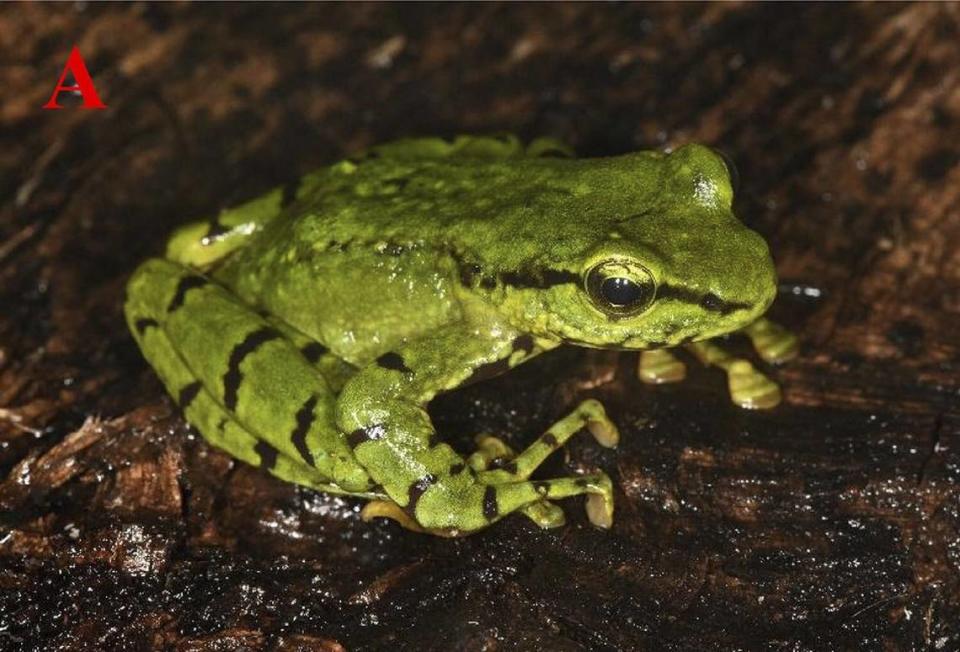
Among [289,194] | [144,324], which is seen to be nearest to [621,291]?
[289,194]

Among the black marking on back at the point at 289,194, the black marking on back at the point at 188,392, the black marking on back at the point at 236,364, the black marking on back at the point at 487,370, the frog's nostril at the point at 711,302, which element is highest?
the black marking on back at the point at 289,194

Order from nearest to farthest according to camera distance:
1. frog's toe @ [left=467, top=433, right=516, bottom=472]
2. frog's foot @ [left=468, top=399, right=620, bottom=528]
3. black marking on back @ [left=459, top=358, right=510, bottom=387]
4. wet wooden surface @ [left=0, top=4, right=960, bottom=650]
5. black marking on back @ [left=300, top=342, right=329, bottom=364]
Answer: wet wooden surface @ [left=0, top=4, right=960, bottom=650] < frog's foot @ [left=468, top=399, right=620, bottom=528] < frog's toe @ [left=467, top=433, right=516, bottom=472] < black marking on back @ [left=459, top=358, right=510, bottom=387] < black marking on back @ [left=300, top=342, right=329, bottom=364]

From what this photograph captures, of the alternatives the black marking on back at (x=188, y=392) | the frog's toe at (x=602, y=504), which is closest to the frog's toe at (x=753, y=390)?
the frog's toe at (x=602, y=504)

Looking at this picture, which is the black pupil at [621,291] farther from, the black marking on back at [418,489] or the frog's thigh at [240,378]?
the frog's thigh at [240,378]

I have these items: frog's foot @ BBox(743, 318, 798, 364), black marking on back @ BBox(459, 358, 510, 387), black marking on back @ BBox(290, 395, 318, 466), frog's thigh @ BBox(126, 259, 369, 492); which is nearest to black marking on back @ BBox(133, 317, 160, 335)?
frog's thigh @ BBox(126, 259, 369, 492)

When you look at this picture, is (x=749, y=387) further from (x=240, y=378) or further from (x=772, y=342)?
(x=240, y=378)

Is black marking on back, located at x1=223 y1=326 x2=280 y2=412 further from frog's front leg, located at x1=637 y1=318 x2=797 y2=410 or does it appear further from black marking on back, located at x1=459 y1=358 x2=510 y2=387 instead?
frog's front leg, located at x1=637 y1=318 x2=797 y2=410

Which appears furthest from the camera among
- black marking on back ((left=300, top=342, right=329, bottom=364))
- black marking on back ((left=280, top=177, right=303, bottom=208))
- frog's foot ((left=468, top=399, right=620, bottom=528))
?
black marking on back ((left=280, top=177, right=303, bottom=208))

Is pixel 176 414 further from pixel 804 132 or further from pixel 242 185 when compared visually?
pixel 804 132
